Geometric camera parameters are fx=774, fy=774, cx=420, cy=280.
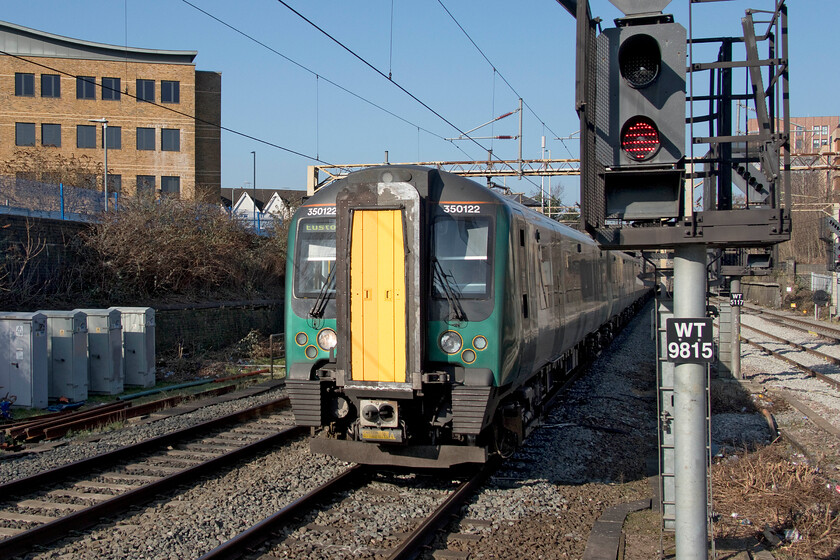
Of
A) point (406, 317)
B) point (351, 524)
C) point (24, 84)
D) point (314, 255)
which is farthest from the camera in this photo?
point (24, 84)

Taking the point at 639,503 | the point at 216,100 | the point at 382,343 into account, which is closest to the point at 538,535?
the point at 639,503

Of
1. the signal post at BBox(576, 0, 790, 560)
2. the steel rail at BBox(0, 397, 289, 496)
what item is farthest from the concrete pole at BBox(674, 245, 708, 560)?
the steel rail at BBox(0, 397, 289, 496)

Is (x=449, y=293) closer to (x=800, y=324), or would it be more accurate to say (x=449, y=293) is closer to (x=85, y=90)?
(x=800, y=324)

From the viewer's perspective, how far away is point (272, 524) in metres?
6.35

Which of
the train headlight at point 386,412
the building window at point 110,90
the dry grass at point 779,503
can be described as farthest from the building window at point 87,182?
the dry grass at point 779,503

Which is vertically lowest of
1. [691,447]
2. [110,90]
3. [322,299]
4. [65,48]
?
[691,447]

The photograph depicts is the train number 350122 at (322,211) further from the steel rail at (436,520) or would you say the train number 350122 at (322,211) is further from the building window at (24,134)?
the building window at (24,134)

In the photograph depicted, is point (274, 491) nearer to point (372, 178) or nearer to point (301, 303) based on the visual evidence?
point (301, 303)

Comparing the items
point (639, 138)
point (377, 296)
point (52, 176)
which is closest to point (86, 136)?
point (52, 176)

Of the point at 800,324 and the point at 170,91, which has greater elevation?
the point at 170,91

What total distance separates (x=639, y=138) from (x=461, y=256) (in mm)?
3296

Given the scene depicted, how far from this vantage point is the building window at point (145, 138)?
45.2 metres

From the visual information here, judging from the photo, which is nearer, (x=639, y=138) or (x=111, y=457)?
(x=639, y=138)

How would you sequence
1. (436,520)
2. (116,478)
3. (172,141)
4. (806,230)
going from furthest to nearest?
(806,230) → (172,141) → (116,478) → (436,520)
